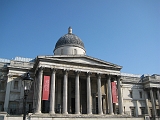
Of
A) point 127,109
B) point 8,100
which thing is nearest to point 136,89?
point 127,109

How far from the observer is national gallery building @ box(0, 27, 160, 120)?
27594mm

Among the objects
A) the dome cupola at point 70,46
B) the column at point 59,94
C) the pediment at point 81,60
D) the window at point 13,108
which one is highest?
the dome cupola at point 70,46

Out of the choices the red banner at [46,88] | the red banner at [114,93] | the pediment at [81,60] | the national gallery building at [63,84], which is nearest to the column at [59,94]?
the national gallery building at [63,84]

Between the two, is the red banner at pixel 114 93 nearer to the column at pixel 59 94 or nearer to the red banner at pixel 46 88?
the column at pixel 59 94

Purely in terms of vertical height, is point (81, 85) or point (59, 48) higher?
point (59, 48)

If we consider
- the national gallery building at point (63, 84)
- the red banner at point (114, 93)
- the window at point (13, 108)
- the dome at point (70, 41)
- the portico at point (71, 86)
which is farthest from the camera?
the dome at point (70, 41)

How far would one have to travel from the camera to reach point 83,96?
33688 mm

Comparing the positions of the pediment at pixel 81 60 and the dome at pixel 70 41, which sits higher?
the dome at pixel 70 41

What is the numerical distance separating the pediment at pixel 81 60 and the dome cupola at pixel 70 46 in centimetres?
528

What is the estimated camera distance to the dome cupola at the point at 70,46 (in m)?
36.2

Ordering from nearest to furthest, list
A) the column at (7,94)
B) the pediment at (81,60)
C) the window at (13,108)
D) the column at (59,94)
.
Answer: the pediment at (81,60) → the window at (13,108) → the column at (7,94) → the column at (59,94)

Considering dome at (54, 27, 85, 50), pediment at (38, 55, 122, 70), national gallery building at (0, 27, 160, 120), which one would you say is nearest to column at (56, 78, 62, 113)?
national gallery building at (0, 27, 160, 120)

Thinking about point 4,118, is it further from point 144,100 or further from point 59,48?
point 144,100

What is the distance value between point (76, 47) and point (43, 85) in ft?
41.4
